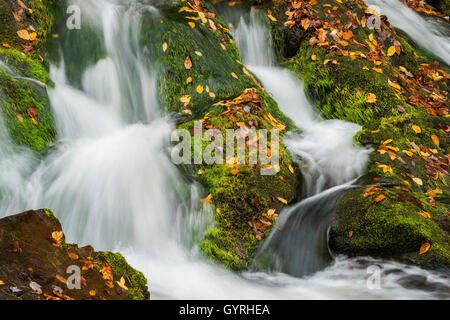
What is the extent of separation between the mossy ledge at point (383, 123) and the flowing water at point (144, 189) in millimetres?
201

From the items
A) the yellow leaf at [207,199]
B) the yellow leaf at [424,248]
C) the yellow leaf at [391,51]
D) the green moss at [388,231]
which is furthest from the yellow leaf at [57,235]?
the yellow leaf at [391,51]

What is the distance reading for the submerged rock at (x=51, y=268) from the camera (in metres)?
3.04

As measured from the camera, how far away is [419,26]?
10336 millimetres

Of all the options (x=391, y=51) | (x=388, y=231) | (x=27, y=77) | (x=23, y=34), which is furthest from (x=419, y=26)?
(x=27, y=77)

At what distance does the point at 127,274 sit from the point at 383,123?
397 cm

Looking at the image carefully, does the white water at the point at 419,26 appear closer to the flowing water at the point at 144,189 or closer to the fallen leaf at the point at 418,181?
the flowing water at the point at 144,189

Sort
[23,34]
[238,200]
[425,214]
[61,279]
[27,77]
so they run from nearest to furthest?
[61,279]
[425,214]
[238,200]
[27,77]
[23,34]

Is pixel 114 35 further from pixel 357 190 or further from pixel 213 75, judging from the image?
pixel 357 190

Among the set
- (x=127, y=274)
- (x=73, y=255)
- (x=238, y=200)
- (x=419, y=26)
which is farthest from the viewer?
(x=419, y=26)

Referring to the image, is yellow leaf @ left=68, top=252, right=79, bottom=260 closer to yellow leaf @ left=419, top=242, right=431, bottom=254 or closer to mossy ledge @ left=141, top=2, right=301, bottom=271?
mossy ledge @ left=141, top=2, right=301, bottom=271

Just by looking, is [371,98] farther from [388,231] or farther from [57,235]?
[57,235]

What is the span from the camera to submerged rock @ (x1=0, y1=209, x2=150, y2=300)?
9.99 ft

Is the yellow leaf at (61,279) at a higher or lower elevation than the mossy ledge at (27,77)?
lower
